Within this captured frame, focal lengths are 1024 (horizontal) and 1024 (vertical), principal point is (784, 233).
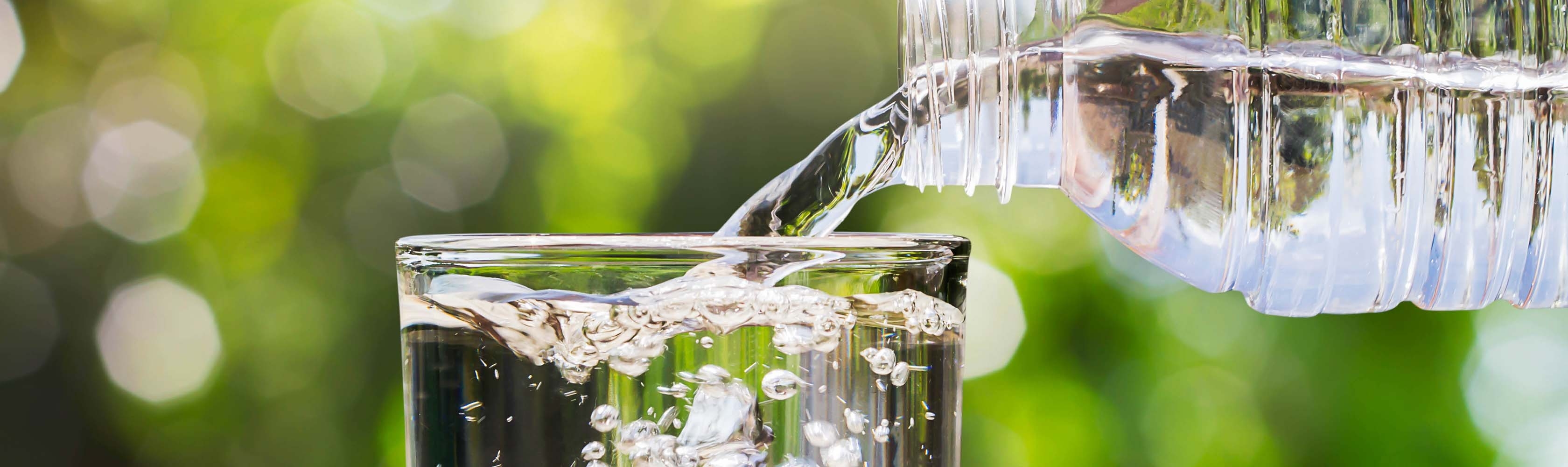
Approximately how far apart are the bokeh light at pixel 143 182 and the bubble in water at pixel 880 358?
541 millimetres

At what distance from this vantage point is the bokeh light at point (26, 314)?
2.16 feet

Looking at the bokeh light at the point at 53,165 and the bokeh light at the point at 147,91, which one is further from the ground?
the bokeh light at the point at 147,91

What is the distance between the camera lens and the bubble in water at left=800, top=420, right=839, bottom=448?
0.29 metres

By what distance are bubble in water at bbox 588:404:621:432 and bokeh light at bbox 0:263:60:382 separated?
0.56 meters

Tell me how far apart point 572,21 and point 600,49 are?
0.08ft

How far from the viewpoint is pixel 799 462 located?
0.95 ft

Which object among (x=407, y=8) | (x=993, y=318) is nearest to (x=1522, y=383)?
(x=993, y=318)

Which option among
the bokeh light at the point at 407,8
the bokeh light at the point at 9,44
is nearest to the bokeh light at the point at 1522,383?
the bokeh light at the point at 407,8

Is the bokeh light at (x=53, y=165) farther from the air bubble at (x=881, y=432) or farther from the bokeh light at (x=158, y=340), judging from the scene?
the air bubble at (x=881, y=432)

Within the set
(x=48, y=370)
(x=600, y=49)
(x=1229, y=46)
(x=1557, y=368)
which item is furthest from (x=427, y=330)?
(x=1557, y=368)

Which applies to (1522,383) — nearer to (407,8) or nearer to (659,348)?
(659,348)

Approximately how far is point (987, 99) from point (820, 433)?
6.3 inches

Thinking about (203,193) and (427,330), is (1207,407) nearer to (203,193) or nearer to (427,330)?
(427,330)

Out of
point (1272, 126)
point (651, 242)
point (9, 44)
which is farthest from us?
point (9, 44)
